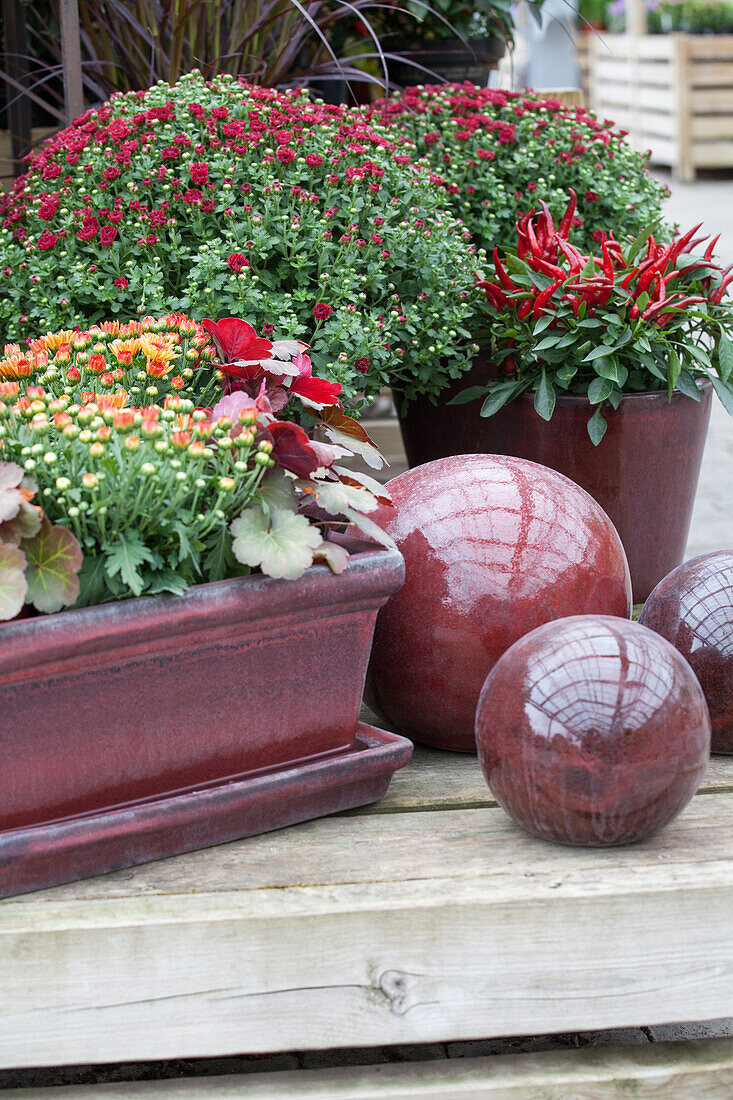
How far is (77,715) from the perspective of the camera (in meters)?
1.22

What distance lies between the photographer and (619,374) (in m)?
2.01

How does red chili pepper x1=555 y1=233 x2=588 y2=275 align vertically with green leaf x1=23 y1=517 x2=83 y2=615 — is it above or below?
above

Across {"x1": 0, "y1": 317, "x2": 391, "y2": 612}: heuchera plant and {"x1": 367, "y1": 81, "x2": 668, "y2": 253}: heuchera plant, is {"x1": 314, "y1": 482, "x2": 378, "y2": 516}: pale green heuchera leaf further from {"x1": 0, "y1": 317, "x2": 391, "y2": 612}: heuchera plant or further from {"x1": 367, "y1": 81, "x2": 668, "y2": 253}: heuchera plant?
{"x1": 367, "y1": 81, "x2": 668, "y2": 253}: heuchera plant

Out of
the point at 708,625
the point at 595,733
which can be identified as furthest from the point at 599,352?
the point at 595,733

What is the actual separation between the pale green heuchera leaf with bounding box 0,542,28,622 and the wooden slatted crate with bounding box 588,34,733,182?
11746 millimetres

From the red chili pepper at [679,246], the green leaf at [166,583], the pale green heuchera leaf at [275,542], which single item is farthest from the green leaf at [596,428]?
the green leaf at [166,583]

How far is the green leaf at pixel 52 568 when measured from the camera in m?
1.17

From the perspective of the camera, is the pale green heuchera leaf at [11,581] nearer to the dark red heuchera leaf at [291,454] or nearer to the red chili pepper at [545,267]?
the dark red heuchera leaf at [291,454]

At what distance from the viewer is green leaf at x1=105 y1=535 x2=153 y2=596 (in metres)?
1.17

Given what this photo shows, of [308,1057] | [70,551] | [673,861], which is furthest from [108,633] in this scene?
[308,1057]

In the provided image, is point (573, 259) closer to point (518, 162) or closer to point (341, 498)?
point (518, 162)

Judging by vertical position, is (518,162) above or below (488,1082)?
above

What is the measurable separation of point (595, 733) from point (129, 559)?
54cm

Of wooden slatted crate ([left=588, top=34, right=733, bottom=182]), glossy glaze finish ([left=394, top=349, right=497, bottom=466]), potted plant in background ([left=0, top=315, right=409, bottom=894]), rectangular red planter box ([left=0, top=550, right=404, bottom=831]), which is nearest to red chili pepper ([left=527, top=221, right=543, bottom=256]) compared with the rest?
glossy glaze finish ([left=394, top=349, right=497, bottom=466])
